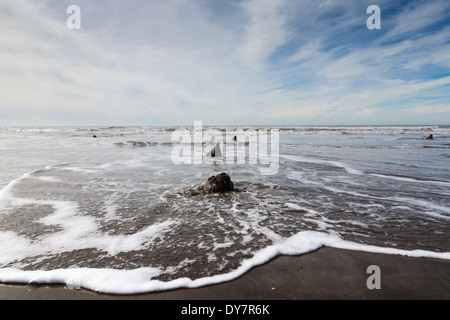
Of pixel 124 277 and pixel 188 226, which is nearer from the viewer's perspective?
pixel 124 277

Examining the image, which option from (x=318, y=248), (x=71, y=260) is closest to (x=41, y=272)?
(x=71, y=260)

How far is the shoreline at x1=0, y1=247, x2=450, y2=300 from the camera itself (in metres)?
2.31

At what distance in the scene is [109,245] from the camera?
10.7 feet

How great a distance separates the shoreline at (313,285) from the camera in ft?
7.59

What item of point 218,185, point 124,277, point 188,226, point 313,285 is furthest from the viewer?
point 218,185

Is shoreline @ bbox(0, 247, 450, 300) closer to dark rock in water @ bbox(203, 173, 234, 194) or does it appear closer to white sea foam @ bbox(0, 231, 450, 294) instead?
white sea foam @ bbox(0, 231, 450, 294)

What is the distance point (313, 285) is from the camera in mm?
2449
